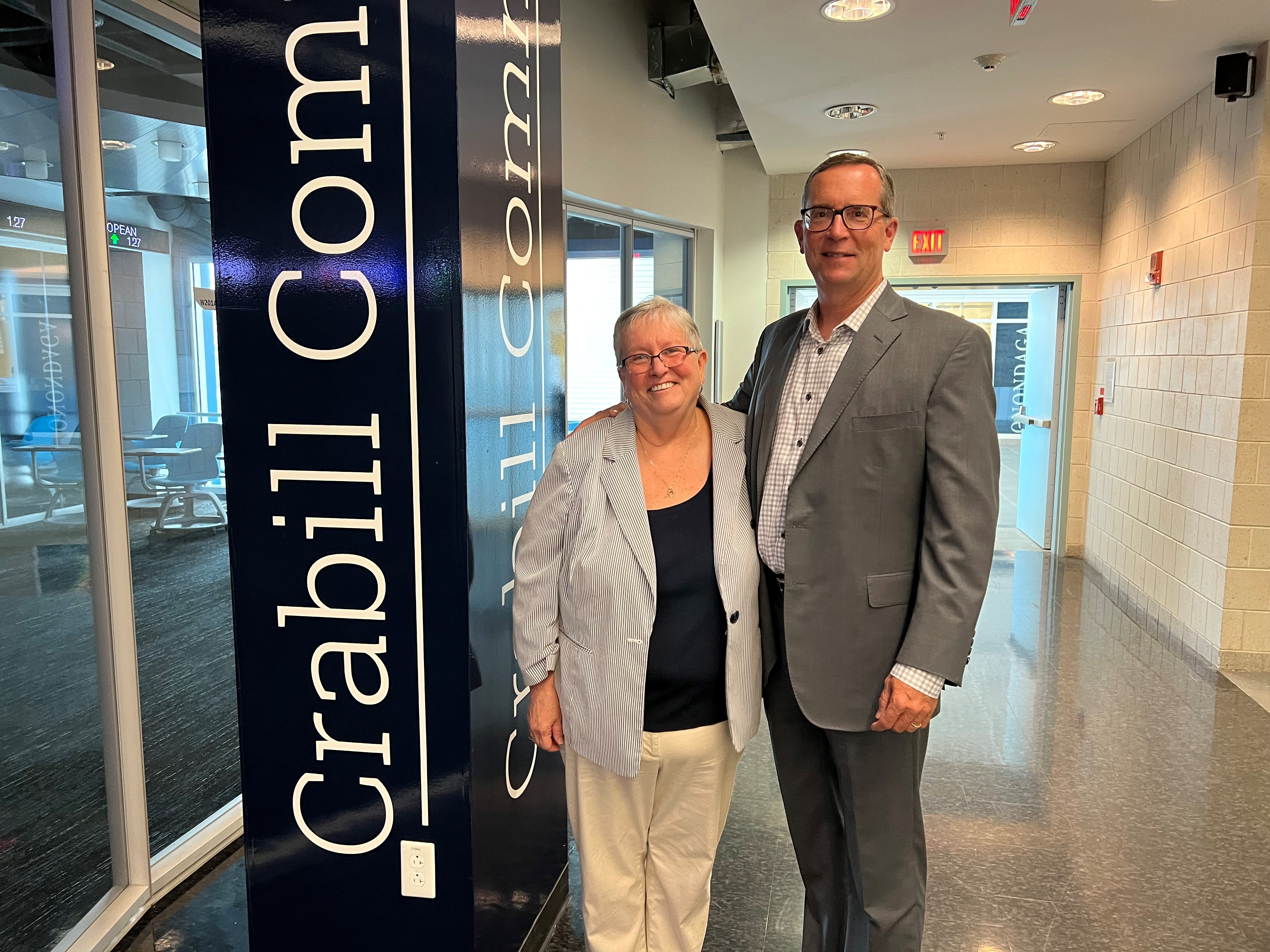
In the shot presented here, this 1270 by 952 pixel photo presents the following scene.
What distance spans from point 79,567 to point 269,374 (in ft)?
3.34

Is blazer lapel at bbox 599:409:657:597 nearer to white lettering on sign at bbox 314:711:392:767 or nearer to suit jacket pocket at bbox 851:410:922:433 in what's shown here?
suit jacket pocket at bbox 851:410:922:433

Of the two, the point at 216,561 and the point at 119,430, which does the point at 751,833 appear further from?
the point at 119,430

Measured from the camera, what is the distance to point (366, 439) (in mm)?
1768

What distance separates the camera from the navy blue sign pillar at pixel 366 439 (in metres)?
1.70

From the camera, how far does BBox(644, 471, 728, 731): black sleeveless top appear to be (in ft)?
5.80

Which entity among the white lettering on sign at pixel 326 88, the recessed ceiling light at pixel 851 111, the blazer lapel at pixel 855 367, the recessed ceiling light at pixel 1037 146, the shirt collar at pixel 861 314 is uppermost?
the recessed ceiling light at pixel 1037 146

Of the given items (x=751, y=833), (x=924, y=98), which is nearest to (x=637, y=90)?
(x=924, y=98)

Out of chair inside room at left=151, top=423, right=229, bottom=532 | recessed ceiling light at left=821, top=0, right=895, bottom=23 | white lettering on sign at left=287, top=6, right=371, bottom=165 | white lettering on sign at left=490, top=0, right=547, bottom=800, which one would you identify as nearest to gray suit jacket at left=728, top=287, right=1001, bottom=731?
white lettering on sign at left=490, top=0, right=547, bottom=800

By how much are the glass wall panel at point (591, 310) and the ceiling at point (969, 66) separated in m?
1.14

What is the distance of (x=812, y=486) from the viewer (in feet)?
5.74

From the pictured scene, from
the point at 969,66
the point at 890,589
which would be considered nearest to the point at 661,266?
the point at 969,66

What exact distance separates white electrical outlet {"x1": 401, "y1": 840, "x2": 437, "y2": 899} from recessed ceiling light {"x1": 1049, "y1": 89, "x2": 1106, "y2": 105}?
16.9ft

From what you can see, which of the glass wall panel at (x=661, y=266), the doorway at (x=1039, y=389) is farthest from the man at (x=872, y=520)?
the doorway at (x=1039, y=389)

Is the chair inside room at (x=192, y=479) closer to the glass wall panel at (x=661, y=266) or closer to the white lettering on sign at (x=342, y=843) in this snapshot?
the white lettering on sign at (x=342, y=843)
